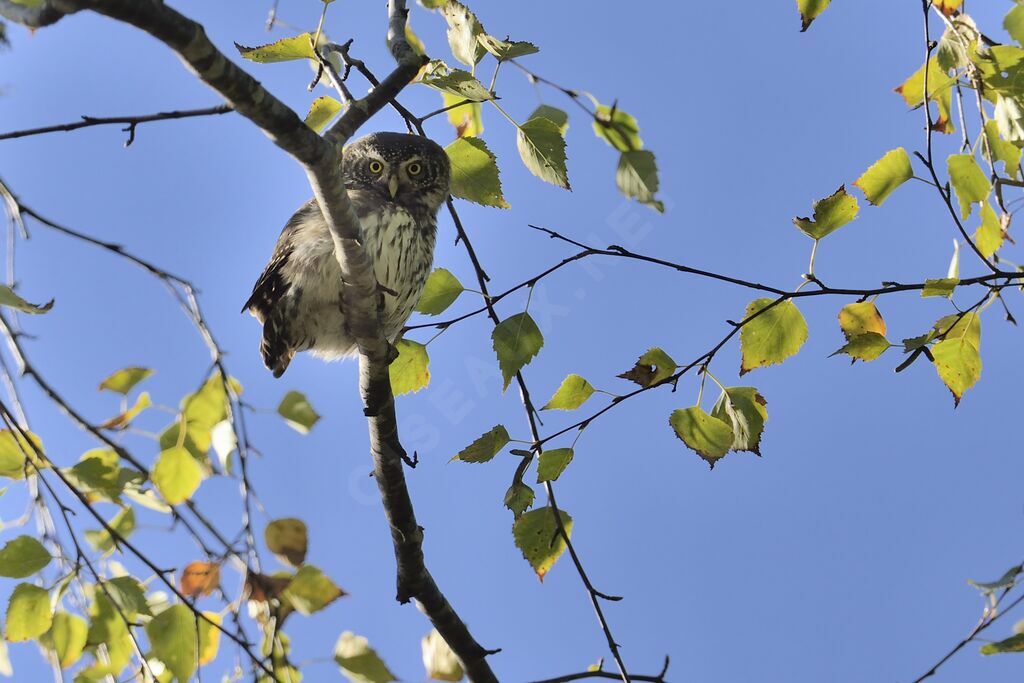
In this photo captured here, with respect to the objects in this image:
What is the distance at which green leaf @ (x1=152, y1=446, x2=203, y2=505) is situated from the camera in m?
1.60

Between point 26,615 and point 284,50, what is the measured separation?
50.9 inches

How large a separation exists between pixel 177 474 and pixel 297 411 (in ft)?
1.16

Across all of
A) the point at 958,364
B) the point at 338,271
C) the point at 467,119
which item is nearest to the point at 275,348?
the point at 338,271

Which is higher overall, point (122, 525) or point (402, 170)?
point (402, 170)

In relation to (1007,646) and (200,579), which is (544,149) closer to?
(200,579)

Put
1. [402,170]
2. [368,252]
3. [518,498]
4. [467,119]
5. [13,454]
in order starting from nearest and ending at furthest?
[13,454] → [518,498] → [467,119] → [368,252] → [402,170]

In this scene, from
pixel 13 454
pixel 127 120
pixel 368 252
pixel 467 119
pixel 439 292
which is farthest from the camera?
pixel 368 252

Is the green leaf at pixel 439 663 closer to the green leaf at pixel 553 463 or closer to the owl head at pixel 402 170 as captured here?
the green leaf at pixel 553 463

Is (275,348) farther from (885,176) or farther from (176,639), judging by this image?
(885,176)

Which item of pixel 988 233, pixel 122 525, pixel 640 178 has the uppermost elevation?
pixel 640 178

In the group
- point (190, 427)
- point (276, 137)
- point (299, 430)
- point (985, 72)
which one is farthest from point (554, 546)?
point (985, 72)

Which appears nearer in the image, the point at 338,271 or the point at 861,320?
the point at 861,320

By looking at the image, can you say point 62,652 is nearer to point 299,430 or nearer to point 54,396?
point 54,396

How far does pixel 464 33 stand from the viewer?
6.65 feet
